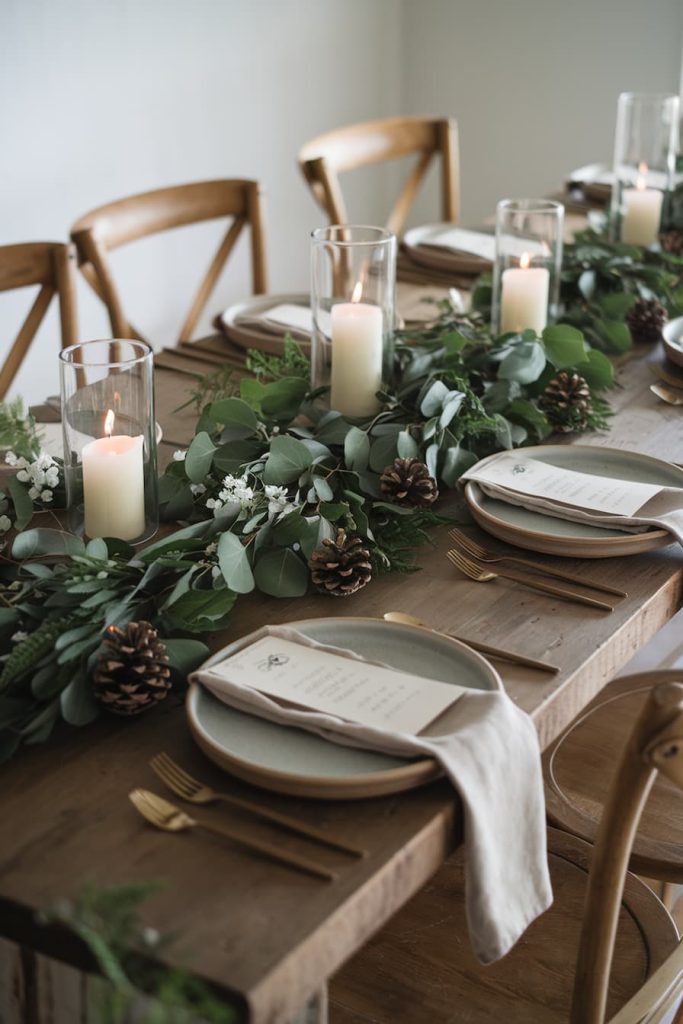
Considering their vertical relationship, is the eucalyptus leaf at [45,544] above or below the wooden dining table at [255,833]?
above

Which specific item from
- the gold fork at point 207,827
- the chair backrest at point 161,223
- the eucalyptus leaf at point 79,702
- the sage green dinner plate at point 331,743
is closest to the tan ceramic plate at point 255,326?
the chair backrest at point 161,223

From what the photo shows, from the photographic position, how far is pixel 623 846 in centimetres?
83

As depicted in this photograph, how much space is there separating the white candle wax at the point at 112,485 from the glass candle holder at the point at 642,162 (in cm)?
131

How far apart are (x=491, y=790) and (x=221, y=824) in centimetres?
18

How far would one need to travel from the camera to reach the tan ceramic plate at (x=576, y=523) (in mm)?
1124

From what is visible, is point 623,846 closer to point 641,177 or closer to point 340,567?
point 340,567

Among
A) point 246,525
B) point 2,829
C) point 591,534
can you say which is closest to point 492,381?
point 591,534

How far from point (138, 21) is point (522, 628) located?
2.52 m

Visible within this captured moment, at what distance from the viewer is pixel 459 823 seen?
31.3 inches

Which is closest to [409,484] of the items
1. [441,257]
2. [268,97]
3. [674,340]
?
[674,340]

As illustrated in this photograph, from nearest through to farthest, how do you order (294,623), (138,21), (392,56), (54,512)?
(294,623) < (54,512) < (138,21) < (392,56)

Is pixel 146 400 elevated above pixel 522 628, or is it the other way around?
pixel 146 400

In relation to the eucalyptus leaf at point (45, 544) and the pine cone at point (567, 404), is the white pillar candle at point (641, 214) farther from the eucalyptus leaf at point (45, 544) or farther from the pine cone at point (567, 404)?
the eucalyptus leaf at point (45, 544)

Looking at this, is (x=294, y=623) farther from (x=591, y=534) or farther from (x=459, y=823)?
(x=591, y=534)
